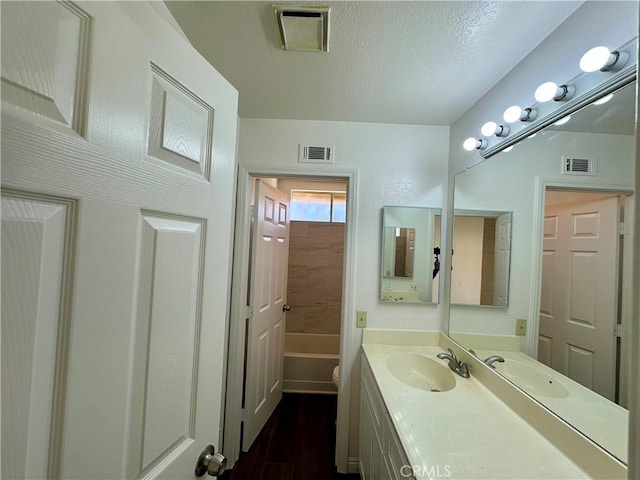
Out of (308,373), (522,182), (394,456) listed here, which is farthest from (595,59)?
(308,373)

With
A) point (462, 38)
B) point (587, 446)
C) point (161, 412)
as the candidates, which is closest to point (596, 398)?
point (587, 446)

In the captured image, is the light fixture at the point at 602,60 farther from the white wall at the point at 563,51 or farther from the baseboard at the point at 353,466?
the baseboard at the point at 353,466

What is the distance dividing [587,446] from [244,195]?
6.52 feet

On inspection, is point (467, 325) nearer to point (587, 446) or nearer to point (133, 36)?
point (587, 446)

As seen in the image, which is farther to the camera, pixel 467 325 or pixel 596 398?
pixel 467 325

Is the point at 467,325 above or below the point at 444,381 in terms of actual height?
above

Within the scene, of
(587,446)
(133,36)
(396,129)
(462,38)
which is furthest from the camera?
(396,129)

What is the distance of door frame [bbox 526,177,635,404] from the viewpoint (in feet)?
2.45

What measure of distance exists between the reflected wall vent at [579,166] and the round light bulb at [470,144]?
562 mm

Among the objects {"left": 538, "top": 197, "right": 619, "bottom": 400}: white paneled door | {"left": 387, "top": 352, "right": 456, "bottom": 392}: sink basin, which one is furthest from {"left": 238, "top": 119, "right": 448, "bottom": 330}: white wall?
{"left": 538, "top": 197, "right": 619, "bottom": 400}: white paneled door

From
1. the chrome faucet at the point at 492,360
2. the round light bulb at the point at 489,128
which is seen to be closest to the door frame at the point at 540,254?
the chrome faucet at the point at 492,360

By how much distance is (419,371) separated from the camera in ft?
5.23

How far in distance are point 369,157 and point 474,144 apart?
0.65 meters

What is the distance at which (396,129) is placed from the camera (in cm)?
182
